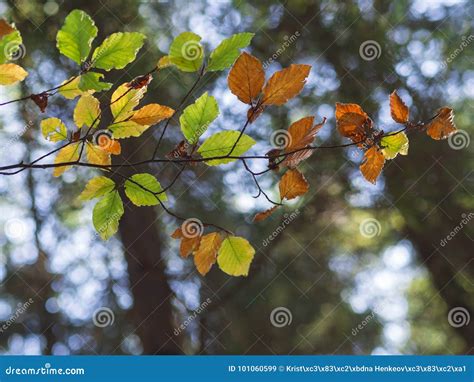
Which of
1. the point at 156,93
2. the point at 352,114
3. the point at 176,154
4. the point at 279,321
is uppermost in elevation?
the point at 352,114

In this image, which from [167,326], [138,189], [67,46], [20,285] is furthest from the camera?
[20,285]

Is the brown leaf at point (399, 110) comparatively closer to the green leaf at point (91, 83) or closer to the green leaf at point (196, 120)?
the green leaf at point (196, 120)

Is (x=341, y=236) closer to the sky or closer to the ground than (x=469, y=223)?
closer to the ground

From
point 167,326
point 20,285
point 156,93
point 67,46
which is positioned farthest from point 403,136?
point 20,285

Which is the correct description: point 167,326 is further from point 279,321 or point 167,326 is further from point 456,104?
point 456,104

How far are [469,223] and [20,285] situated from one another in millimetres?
2413

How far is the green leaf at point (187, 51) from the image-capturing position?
1.57 ft

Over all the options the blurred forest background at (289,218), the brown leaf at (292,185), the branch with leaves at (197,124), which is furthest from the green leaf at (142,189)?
the blurred forest background at (289,218)

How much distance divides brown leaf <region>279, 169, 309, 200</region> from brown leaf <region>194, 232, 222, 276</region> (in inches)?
3.3

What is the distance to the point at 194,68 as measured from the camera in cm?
50

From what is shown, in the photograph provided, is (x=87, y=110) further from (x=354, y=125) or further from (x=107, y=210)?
(x=354, y=125)

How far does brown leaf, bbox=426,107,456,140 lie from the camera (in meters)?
0.54

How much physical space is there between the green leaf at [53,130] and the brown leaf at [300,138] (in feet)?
0.83

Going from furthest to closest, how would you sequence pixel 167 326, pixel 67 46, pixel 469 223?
pixel 469 223, pixel 167 326, pixel 67 46
